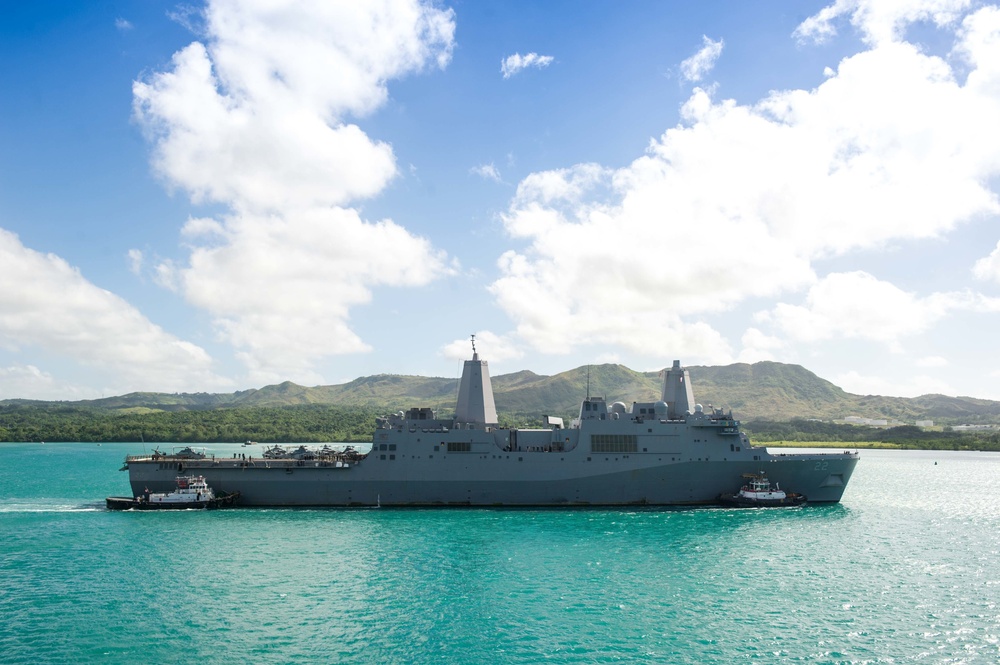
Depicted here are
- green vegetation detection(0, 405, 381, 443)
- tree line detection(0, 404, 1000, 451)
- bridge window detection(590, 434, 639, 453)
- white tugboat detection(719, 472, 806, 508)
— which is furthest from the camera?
green vegetation detection(0, 405, 381, 443)

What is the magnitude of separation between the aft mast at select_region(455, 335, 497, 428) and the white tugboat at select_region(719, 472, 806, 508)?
1530 cm

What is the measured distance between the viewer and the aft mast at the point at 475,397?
39438 millimetres

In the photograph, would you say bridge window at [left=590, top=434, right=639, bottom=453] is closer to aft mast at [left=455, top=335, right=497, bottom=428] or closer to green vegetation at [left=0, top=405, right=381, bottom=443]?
aft mast at [left=455, top=335, right=497, bottom=428]

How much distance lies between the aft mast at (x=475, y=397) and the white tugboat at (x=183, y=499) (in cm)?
1471

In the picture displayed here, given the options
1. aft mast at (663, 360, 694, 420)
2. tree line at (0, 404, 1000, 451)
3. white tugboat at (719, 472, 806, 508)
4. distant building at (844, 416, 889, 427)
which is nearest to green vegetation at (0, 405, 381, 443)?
tree line at (0, 404, 1000, 451)

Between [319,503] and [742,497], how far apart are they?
2546cm

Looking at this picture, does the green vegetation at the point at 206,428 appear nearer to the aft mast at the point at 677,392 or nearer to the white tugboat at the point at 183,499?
the white tugboat at the point at 183,499

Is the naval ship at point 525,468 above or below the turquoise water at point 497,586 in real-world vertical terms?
above

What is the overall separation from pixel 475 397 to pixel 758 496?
18.1 m

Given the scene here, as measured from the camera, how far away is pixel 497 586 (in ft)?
73.4

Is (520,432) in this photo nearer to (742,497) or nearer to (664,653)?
(742,497)

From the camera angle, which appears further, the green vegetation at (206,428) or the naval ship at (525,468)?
the green vegetation at (206,428)

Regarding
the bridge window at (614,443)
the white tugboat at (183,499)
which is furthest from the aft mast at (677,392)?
the white tugboat at (183,499)

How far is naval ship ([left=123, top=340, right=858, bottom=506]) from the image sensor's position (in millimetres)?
36750
